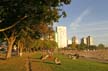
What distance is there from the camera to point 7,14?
104 ft

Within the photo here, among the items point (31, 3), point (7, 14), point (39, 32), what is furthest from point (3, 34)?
point (31, 3)

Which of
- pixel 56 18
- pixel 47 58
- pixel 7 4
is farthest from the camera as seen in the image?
pixel 47 58

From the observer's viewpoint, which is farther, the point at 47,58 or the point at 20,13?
the point at 47,58

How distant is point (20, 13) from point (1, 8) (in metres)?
1.82

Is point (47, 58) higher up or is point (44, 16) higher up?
point (44, 16)

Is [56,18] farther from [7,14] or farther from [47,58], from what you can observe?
[47,58]

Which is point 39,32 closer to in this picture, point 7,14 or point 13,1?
point 7,14

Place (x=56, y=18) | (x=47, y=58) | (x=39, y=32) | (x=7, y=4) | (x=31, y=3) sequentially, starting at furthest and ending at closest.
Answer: (x=39, y=32), (x=47, y=58), (x=56, y=18), (x=7, y=4), (x=31, y=3)

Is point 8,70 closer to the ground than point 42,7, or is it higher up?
closer to the ground

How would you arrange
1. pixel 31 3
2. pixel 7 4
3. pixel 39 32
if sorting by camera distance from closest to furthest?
pixel 31 3 → pixel 7 4 → pixel 39 32

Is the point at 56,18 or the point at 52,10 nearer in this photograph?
the point at 52,10

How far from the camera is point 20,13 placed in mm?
28578

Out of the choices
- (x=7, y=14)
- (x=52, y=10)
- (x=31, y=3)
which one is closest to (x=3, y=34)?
(x=7, y=14)

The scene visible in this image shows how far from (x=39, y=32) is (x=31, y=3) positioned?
36.8 metres
